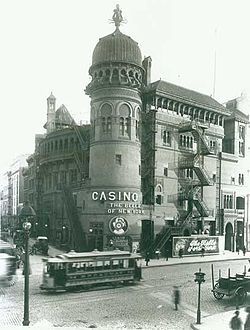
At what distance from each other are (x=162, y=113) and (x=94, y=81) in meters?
8.72

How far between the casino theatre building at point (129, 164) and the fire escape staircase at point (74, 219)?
0.29 feet

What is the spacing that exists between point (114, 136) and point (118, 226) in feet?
26.1

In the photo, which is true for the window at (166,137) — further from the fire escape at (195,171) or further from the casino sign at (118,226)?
the casino sign at (118,226)

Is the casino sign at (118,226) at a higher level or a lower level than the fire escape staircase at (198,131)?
lower

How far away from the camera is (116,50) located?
112ft

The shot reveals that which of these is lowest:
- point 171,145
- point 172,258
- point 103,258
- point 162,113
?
point 172,258

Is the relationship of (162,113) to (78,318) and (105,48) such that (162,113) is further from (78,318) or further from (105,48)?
(78,318)

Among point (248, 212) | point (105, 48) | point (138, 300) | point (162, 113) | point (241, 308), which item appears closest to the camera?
point (241, 308)

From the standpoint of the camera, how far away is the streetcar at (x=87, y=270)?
20.7 m

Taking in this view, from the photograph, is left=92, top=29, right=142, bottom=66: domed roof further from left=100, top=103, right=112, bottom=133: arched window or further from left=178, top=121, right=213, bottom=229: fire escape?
left=178, top=121, right=213, bottom=229: fire escape

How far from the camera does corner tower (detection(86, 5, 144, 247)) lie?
3500cm

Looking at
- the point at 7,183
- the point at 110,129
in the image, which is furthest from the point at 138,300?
the point at 7,183

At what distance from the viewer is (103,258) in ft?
73.7

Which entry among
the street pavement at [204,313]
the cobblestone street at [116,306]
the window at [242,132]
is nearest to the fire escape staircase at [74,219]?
the street pavement at [204,313]
